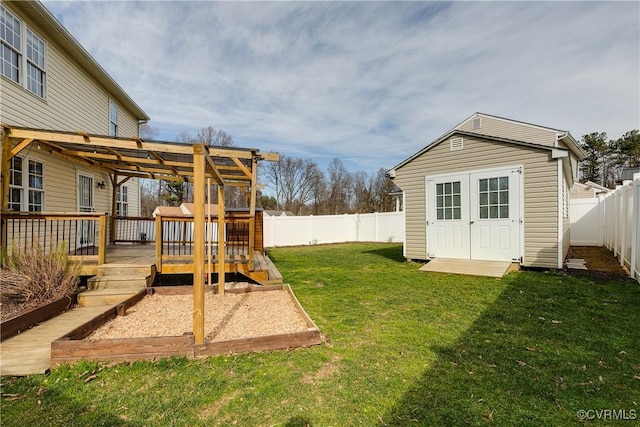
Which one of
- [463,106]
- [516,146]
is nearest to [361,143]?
[463,106]

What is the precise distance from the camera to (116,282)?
517 centimetres

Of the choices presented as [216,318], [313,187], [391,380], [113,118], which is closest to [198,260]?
[216,318]

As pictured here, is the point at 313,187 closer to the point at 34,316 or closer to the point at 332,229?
the point at 332,229

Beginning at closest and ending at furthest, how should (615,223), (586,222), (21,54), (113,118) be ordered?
(21,54)
(615,223)
(113,118)
(586,222)

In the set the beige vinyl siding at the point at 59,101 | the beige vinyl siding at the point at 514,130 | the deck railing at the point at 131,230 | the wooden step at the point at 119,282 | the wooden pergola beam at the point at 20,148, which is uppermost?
the beige vinyl siding at the point at 514,130

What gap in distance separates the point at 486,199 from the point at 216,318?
6.99 m

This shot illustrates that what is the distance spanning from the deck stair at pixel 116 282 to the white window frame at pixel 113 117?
6739 millimetres

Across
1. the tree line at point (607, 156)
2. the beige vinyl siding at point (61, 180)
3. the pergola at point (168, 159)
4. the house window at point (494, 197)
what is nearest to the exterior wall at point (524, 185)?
the house window at point (494, 197)

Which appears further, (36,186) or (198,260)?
(36,186)

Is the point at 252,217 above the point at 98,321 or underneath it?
above

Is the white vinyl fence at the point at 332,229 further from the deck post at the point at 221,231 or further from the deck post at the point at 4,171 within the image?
the deck post at the point at 4,171

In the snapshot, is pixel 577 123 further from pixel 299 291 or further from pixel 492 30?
pixel 299 291

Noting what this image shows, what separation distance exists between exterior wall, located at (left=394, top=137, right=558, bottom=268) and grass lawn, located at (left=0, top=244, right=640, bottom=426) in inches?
114

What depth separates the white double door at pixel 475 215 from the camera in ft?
24.1
